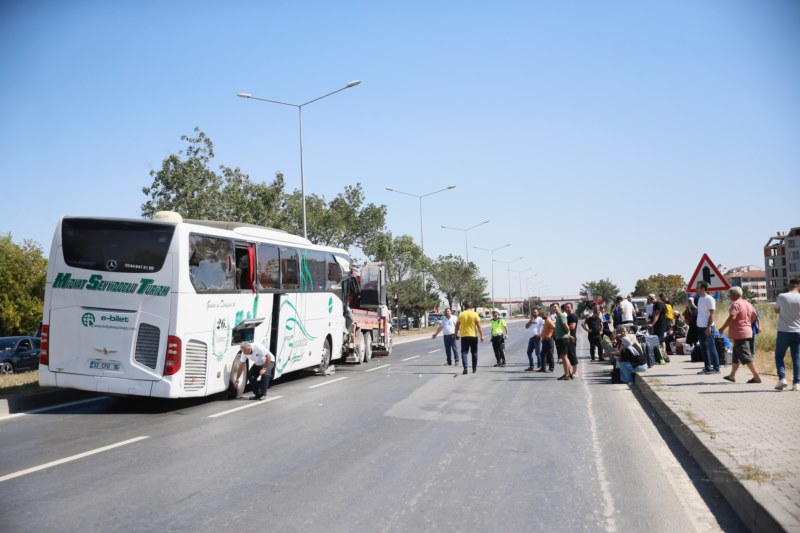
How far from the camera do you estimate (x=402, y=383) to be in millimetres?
16047

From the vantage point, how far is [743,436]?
8.04m

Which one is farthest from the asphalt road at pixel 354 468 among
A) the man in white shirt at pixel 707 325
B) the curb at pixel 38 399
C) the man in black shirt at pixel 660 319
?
the man in black shirt at pixel 660 319

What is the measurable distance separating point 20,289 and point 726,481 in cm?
5150

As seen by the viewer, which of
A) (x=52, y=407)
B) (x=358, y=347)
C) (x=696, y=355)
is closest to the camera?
(x=52, y=407)

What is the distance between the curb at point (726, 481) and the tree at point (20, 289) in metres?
47.5

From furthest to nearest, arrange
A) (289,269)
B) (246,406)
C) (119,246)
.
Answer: (289,269) → (246,406) → (119,246)

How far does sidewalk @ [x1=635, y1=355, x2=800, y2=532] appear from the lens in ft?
17.8

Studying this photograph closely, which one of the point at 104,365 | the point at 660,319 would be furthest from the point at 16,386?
the point at 660,319

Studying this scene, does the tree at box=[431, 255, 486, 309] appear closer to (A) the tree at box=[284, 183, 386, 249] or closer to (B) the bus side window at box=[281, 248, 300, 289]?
(A) the tree at box=[284, 183, 386, 249]

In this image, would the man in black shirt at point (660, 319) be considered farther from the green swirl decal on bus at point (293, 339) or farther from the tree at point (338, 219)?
the tree at point (338, 219)

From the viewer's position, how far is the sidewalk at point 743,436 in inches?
214

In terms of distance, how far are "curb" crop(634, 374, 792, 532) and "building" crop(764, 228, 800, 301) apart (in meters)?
133

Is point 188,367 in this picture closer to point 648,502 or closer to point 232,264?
point 232,264

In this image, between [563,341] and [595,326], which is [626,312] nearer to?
[595,326]
